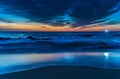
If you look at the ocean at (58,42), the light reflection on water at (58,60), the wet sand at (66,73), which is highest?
the ocean at (58,42)

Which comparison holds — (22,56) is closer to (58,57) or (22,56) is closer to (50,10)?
(58,57)

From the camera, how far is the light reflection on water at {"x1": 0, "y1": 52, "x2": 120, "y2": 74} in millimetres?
Result: 2424

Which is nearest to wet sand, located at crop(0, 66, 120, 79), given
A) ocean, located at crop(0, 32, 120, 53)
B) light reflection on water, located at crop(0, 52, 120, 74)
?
light reflection on water, located at crop(0, 52, 120, 74)

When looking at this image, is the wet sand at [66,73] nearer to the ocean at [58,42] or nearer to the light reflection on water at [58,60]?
the light reflection on water at [58,60]

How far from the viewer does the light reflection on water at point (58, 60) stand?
7.95ft

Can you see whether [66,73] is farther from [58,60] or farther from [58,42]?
[58,42]

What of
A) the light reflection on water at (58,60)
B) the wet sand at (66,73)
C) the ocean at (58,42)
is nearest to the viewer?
the ocean at (58,42)

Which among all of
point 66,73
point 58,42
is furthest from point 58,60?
point 58,42

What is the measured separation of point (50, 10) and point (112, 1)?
626 millimetres

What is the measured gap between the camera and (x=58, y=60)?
2484 mm

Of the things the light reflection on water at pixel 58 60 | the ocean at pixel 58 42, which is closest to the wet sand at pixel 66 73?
the light reflection on water at pixel 58 60

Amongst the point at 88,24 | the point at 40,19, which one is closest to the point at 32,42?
the point at 40,19

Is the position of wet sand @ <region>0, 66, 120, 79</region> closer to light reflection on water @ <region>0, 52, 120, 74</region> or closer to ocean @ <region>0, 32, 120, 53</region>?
light reflection on water @ <region>0, 52, 120, 74</region>

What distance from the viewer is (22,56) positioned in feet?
7.95
